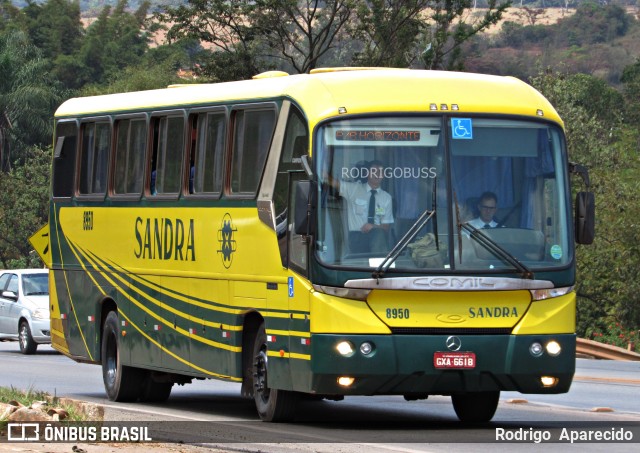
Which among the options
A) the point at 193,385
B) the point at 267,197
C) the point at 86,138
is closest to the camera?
the point at 267,197

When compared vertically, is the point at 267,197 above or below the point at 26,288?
above

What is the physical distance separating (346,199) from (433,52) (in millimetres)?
35858

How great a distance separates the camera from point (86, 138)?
2020cm

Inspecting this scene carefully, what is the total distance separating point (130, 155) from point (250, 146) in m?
3.27

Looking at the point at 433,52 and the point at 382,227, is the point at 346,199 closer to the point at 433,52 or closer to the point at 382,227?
the point at 382,227

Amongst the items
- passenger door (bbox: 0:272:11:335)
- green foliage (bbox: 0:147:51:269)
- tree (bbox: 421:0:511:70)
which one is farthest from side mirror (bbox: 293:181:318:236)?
green foliage (bbox: 0:147:51:269)

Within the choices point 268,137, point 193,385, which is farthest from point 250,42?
point 268,137

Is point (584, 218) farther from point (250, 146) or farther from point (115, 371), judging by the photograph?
point (115, 371)

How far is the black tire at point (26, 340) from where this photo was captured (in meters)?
31.0

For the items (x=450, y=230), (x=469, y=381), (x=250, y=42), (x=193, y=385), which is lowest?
(x=193, y=385)

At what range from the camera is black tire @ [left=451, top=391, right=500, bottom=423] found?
15.4 meters

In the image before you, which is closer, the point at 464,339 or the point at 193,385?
the point at 464,339

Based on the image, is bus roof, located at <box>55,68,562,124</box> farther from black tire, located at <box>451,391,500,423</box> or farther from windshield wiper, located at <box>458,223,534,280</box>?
black tire, located at <box>451,391,500,423</box>

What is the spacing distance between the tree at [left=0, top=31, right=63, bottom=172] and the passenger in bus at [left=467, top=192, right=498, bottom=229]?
67.4 m
